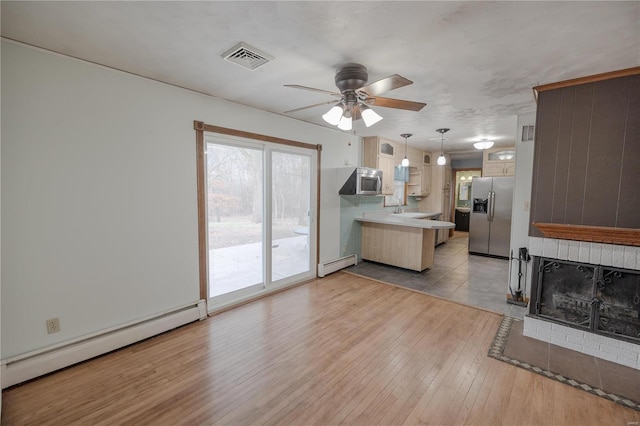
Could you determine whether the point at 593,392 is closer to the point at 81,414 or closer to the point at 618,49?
the point at 618,49

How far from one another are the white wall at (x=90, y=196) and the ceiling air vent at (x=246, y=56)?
981 mm

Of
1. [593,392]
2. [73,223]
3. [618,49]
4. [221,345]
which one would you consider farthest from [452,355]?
[73,223]

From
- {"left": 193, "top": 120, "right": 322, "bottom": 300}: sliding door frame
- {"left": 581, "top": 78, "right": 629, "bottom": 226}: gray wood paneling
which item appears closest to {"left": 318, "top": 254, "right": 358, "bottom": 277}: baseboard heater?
{"left": 193, "top": 120, "right": 322, "bottom": 300}: sliding door frame

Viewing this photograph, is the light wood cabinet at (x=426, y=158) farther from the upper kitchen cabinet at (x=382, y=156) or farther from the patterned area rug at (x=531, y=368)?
the patterned area rug at (x=531, y=368)

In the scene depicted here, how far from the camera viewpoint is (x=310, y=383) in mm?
2049

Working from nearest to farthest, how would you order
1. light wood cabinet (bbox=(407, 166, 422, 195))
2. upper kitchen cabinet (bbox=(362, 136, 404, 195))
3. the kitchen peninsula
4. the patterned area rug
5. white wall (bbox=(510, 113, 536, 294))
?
the patterned area rug → white wall (bbox=(510, 113, 536, 294)) → the kitchen peninsula → upper kitchen cabinet (bbox=(362, 136, 404, 195)) → light wood cabinet (bbox=(407, 166, 422, 195))

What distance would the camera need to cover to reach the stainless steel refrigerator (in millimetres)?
5504

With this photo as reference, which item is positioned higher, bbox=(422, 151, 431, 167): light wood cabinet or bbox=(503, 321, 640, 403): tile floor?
bbox=(422, 151, 431, 167): light wood cabinet

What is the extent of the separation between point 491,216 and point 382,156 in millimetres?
2695

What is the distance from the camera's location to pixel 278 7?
1526 millimetres

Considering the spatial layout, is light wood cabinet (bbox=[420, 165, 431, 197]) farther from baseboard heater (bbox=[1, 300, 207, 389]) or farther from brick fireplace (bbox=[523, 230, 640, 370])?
baseboard heater (bbox=[1, 300, 207, 389])

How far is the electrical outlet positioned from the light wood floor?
0.34 m

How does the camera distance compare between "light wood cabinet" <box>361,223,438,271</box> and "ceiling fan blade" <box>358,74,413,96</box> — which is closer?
"ceiling fan blade" <box>358,74,413,96</box>

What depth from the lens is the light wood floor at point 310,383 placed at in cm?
175
